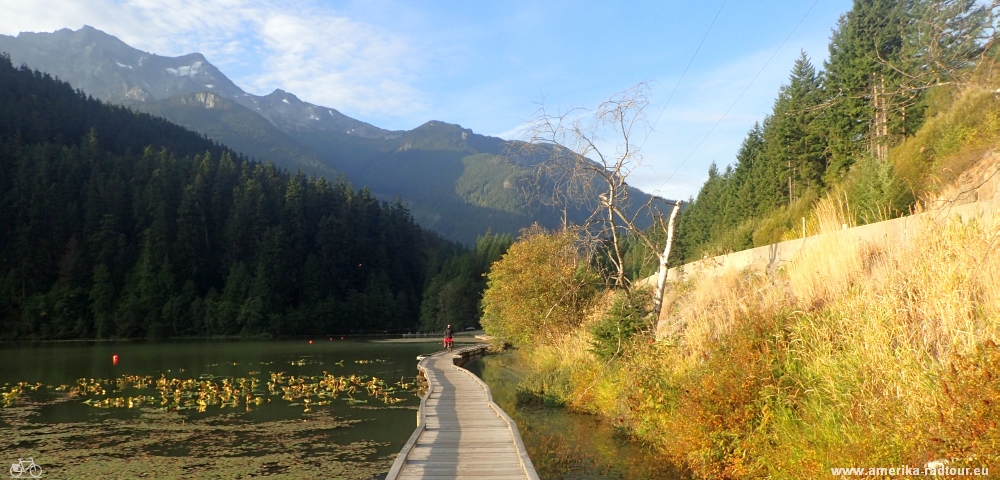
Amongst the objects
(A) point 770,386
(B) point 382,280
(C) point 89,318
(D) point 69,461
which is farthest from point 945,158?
(B) point 382,280

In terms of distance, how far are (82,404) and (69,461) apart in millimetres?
8762

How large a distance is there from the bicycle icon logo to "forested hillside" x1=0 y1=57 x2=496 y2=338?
63932 mm

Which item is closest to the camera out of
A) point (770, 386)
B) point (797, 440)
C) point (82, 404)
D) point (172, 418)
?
point (797, 440)

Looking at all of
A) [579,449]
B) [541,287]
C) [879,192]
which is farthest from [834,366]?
[541,287]

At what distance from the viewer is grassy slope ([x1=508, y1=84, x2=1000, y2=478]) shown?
20.2ft

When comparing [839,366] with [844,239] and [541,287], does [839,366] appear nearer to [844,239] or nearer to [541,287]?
[844,239]

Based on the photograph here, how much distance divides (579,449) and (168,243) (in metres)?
85.2

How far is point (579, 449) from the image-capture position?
12711 mm

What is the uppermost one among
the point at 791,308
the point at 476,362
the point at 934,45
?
the point at 934,45

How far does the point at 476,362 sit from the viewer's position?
3734 centimetres

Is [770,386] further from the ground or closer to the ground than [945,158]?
closer to the ground

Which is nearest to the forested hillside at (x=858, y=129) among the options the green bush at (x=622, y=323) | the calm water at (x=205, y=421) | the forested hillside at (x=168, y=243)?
the green bush at (x=622, y=323)

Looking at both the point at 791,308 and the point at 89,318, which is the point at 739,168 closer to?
the point at 791,308

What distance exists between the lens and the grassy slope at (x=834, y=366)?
6145 millimetres
